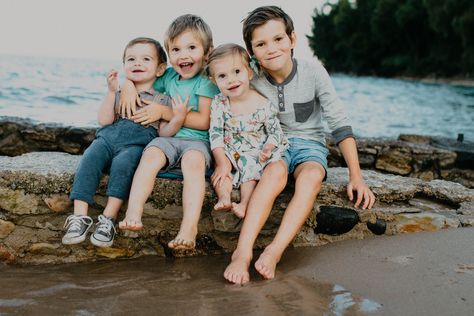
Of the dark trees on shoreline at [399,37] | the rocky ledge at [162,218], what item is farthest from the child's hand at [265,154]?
the dark trees on shoreline at [399,37]

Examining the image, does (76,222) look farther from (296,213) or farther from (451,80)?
(451,80)

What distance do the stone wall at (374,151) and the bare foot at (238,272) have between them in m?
3.46

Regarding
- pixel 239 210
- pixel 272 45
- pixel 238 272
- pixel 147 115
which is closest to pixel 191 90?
pixel 147 115

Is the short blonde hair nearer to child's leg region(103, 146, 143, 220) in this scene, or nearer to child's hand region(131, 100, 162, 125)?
child's hand region(131, 100, 162, 125)

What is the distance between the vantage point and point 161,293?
2.42 meters

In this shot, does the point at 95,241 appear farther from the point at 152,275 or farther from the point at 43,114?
the point at 43,114

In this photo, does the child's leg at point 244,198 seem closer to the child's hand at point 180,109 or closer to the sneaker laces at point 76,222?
the child's hand at point 180,109

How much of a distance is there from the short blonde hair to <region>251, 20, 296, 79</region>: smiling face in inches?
12.5

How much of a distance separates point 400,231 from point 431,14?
38.8 m

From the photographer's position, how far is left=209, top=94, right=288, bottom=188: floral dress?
3.11m

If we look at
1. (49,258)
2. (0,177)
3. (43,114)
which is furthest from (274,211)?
(43,114)

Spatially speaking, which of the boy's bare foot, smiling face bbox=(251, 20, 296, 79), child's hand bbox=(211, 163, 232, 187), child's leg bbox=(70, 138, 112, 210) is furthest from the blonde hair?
the boy's bare foot

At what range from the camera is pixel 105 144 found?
307 centimetres

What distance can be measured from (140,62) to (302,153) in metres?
1.19
